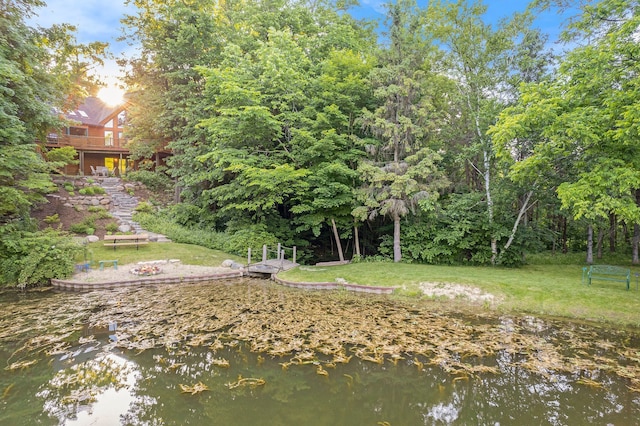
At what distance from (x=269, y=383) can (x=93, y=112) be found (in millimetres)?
40373

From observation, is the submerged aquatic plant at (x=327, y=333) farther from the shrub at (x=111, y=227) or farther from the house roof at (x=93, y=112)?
the house roof at (x=93, y=112)

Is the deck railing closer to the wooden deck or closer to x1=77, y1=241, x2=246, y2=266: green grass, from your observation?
x1=77, y1=241, x2=246, y2=266: green grass

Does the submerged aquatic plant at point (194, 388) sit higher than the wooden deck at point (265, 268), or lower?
lower

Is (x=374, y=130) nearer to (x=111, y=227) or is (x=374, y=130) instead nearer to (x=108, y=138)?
(x=111, y=227)

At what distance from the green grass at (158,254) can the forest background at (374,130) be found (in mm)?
1239

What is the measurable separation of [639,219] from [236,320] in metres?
11.7

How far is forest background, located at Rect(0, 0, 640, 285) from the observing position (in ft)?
37.6

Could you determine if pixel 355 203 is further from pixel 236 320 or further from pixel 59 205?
pixel 59 205

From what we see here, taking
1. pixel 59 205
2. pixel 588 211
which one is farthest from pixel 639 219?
pixel 59 205

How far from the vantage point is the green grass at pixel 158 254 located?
577 inches

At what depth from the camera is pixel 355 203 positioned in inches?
628

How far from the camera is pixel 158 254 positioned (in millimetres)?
15406

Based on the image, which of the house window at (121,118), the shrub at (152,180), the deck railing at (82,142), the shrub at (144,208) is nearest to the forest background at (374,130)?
the shrub at (144,208)

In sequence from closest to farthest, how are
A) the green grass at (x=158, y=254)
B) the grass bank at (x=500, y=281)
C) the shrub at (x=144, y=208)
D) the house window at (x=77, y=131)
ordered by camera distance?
the grass bank at (x=500, y=281) → the green grass at (x=158, y=254) → the shrub at (x=144, y=208) → the house window at (x=77, y=131)
